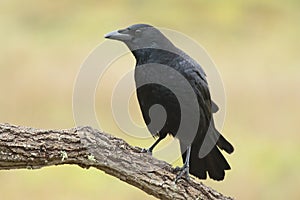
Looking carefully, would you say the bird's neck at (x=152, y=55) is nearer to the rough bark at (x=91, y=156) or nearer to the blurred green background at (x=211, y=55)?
the rough bark at (x=91, y=156)

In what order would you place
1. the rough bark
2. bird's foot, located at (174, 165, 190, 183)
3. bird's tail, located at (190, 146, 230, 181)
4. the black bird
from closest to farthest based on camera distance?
the rough bark → bird's foot, located at (174, 165, 190, 183) → the black bird → bird's tail, located at (190, 146, 230, 181)

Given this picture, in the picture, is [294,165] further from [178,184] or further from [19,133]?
[19,133]

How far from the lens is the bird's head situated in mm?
3963

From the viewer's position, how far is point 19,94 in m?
8.59

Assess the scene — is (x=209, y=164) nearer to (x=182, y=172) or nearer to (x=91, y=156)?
(x=182, y=172)

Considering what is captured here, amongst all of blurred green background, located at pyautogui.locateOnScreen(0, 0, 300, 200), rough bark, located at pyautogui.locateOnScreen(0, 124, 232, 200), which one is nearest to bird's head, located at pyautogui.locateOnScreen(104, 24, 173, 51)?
rough bark, located at pyautogui.locateOnScreen(0, 124, 232, 200)

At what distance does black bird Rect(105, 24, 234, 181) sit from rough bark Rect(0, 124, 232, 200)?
14 cm

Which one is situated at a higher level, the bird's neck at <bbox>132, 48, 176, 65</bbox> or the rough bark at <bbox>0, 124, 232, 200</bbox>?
the bird's neck at <bbox>132, 48, 176, 65</bbox>

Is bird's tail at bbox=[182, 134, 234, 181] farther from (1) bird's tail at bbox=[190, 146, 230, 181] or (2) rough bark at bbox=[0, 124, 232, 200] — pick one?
(2) rough bark at bbox=[0, 124, 232, 200]

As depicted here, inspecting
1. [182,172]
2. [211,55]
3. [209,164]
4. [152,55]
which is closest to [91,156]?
[182,172]

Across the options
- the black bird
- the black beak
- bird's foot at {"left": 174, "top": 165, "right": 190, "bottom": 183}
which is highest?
the black beak

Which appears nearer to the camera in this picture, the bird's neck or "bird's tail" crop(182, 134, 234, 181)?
the bird's neck

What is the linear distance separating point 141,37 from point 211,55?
588 cm

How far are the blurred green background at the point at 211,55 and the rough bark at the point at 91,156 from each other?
256 cm
